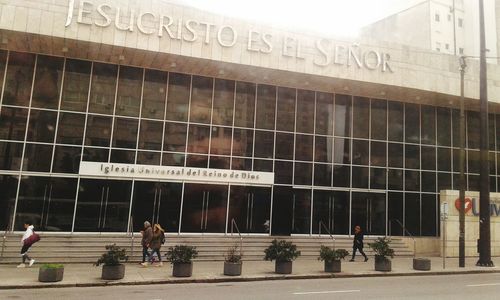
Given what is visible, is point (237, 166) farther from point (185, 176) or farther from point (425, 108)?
point (425, 108)

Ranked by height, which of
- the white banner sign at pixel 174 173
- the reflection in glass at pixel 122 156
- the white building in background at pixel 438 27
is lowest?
the white banner sign at pixel 174 173

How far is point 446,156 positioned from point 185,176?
55.4 ft

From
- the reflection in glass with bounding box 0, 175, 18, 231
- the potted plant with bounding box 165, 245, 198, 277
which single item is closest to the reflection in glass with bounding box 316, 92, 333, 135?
the potted plant with bounding box 165, 245, 198, 277

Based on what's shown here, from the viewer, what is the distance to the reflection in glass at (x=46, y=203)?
66.4 feet

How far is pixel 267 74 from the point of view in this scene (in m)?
23.3

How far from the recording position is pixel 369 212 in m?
A: 26.2

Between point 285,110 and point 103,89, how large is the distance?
10.0m

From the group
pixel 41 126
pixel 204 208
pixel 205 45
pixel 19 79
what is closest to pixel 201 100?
pixel 205 45

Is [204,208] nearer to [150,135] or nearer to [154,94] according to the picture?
[150,135]

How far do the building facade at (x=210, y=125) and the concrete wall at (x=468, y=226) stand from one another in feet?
9.59

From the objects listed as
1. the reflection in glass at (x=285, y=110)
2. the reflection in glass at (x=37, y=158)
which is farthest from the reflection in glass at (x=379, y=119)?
the reflection in glass at (x=37, y=158)

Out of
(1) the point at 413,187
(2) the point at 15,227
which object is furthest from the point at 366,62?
(2) the point at 15,227

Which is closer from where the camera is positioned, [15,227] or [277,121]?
[15,227]

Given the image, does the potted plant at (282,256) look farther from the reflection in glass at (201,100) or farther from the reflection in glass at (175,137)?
the reflection in glass at (201,100)
